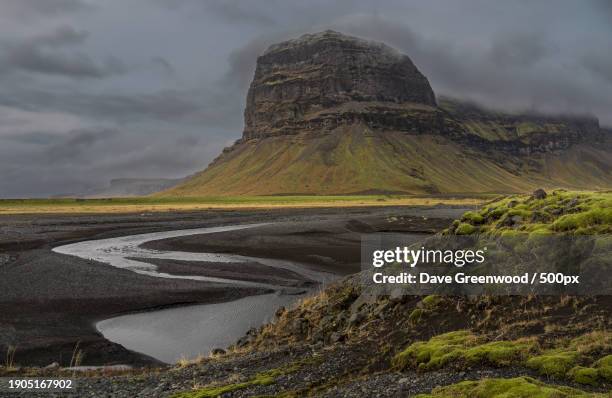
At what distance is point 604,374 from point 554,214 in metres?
10.9

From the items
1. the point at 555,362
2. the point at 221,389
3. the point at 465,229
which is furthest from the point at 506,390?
the point at 465,229

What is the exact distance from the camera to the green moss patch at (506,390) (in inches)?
386

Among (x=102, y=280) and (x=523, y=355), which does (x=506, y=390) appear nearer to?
(x=523, y=355)

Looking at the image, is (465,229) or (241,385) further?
(465,229)

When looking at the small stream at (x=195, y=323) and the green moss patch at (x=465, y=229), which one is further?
the small stream at (x=195, y=323)

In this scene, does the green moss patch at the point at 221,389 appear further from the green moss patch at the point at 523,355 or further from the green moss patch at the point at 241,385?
the green moss patch at the point at 523,355

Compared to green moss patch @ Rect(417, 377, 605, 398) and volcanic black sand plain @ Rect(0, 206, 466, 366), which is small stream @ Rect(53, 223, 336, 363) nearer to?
volcanic black sand plain @ Rect(0, 206, 466, 366)

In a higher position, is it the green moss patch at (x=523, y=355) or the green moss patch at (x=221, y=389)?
the green moss patch at (x=523, y=355)

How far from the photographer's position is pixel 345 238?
7644cm

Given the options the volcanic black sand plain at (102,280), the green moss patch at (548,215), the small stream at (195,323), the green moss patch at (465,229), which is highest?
the green moss patch at (548,215)

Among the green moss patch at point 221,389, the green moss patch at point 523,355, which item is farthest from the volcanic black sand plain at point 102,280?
the green moss patch at point 523,355

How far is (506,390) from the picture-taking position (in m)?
10.3

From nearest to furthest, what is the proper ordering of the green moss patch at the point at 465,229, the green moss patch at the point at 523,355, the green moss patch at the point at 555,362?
the green moss patch at the point at 523,355
the green moss patch at the point at 555,362
the green moss patch at the point at 465,229

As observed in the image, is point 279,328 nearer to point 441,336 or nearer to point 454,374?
point 441,336
